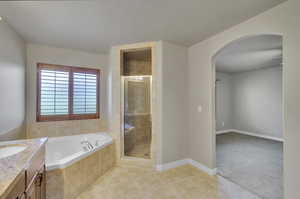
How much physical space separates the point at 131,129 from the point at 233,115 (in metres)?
4.67

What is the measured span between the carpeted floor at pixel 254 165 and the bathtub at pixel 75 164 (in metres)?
2.10

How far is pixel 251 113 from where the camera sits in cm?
504

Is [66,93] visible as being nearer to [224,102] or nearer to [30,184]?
[30,184]

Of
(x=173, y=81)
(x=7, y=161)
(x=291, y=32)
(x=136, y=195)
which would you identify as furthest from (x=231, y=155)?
(x=7, y=161)

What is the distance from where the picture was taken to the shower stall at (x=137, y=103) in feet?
9.21

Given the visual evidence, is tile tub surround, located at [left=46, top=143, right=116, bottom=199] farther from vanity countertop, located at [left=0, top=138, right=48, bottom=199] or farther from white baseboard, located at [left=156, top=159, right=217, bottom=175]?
white baseboard, located at [left=156, top=159, right=217, bottom=175]

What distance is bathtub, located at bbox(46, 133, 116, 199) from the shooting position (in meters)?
1.60

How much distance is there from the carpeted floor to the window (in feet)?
9.96

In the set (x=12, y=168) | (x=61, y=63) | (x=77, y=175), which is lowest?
(x=77, y=175)

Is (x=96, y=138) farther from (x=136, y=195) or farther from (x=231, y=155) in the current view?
(x=231, y=155)

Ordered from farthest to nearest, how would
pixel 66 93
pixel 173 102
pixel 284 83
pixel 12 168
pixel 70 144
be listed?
pixel 66 93
pixel 70 144
pixel 173 102
pixel 284 83
pixel 12 168

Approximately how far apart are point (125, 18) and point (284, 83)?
6.76 ft

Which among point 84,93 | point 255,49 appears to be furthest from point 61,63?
point 255,49

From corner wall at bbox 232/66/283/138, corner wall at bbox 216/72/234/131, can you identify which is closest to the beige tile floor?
corner wall at bbox 216/72/234/131
